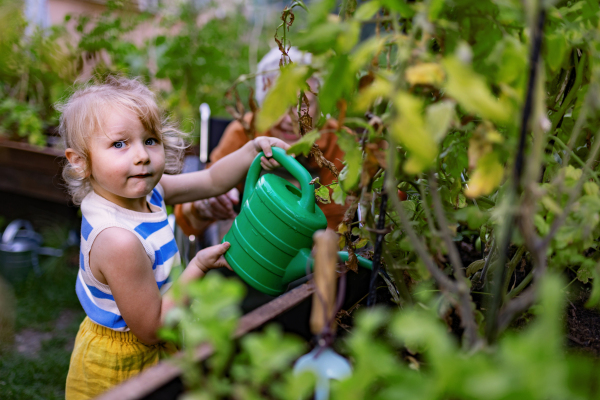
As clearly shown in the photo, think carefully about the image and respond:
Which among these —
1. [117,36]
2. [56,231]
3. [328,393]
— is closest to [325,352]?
[328,393]

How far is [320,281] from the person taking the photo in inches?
18.6

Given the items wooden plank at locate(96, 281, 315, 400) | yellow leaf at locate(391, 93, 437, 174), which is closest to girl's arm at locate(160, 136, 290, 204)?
wooden plank at locate(96, 281, 315, 400)

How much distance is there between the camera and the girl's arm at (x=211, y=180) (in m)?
1.29

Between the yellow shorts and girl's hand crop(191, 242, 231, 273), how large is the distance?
0.25m

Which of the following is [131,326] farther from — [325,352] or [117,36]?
[117,36]

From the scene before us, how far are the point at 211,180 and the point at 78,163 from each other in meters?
0.38

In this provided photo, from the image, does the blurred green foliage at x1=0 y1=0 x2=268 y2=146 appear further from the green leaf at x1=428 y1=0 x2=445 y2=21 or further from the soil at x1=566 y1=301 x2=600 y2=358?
the green leaf at x1=428 y1=0 x2=445 y2=21

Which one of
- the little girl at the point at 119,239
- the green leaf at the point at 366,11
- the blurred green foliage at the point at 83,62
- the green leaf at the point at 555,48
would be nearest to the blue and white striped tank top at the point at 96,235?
the little girl at the point at 119,239

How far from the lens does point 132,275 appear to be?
3.11ft

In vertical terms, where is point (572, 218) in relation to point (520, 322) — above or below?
above

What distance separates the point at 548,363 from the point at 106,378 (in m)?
1.03

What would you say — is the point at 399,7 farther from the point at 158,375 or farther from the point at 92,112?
the point at 92,112

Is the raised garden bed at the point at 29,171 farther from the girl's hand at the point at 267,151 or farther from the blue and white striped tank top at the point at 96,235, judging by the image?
the girl's hand at the point at 267,151

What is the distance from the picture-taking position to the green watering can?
866 millimetres
